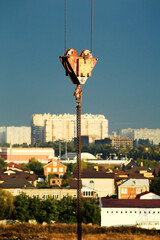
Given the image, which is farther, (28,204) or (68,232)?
(28,204)

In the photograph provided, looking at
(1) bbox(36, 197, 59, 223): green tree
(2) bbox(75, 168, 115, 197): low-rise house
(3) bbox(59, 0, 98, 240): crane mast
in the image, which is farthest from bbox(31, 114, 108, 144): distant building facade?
(3) bbox(59, 0, 98, 240): crane mast

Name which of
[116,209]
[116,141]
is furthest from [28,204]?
[116,141]

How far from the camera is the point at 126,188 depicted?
24547mm

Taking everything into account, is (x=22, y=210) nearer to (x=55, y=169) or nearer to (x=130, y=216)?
(x=130, y=216)

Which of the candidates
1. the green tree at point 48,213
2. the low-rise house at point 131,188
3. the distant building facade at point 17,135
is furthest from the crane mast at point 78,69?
the distant building facade at point 17,135

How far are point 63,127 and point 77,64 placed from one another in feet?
326

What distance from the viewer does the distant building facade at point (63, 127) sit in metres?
104

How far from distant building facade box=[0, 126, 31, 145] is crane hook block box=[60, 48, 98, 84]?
113 metres

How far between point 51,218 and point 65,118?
90.1 meters

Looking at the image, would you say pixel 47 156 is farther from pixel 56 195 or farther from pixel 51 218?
pixel 51 218

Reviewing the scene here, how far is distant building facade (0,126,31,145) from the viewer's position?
11875 centimetres

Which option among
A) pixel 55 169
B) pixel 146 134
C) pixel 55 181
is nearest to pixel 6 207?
pixel 55 181

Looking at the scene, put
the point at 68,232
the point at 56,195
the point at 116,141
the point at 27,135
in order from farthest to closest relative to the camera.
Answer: the point at 27,135 → the point at 116,141 → the point at 56,195 → the point at 68,232

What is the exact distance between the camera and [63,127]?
104875mm
